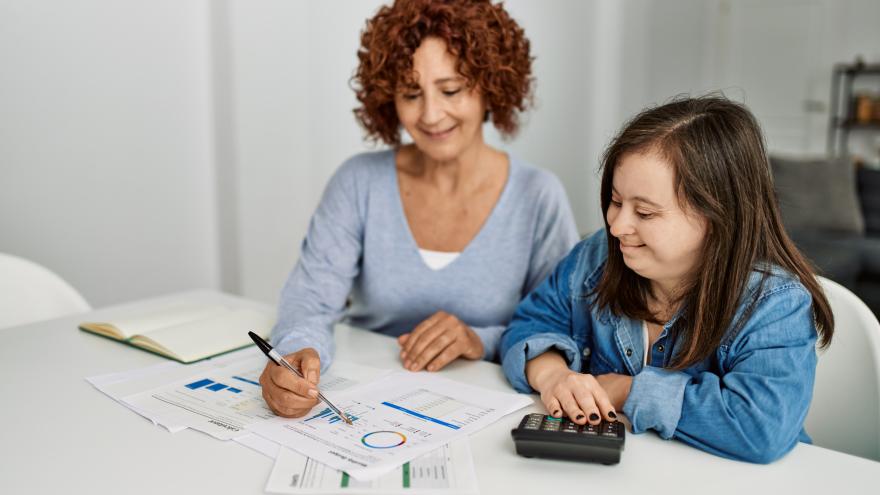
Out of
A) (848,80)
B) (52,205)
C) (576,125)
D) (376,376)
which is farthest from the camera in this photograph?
(848,80)

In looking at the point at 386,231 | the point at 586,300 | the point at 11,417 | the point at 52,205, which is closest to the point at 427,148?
the point at 386,231

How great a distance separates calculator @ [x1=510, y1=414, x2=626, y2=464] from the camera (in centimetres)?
88

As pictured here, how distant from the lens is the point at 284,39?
2967 mm

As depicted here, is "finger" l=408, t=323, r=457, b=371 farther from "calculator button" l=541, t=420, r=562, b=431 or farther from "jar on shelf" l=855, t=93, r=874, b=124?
"jar on shelf" l=855, t=93, r=874, b=124

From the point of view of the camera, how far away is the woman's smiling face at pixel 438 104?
1475 millimetres

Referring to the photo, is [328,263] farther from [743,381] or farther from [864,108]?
[864,108]

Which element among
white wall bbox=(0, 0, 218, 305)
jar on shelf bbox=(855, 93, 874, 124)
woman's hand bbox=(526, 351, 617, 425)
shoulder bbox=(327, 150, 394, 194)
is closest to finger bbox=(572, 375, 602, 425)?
woman's hand bbox=(526, 351, 617, 425)

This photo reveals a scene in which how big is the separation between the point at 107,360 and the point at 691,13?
652 cm

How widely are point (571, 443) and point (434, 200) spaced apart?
832mm

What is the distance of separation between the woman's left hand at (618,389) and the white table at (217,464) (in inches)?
2.7

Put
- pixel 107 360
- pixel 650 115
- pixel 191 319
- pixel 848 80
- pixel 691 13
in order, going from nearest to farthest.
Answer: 1. pixel 650 115
2. pixel 107 360
3. pixel 191 319
4. pixel 848 80
5. pixel 691 13

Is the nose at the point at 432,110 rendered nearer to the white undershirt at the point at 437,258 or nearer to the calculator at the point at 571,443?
the white undershirt at the point at 437,258

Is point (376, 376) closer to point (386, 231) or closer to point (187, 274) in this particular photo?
point (386, 231)

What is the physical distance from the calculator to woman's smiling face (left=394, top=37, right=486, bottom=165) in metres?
0.73
